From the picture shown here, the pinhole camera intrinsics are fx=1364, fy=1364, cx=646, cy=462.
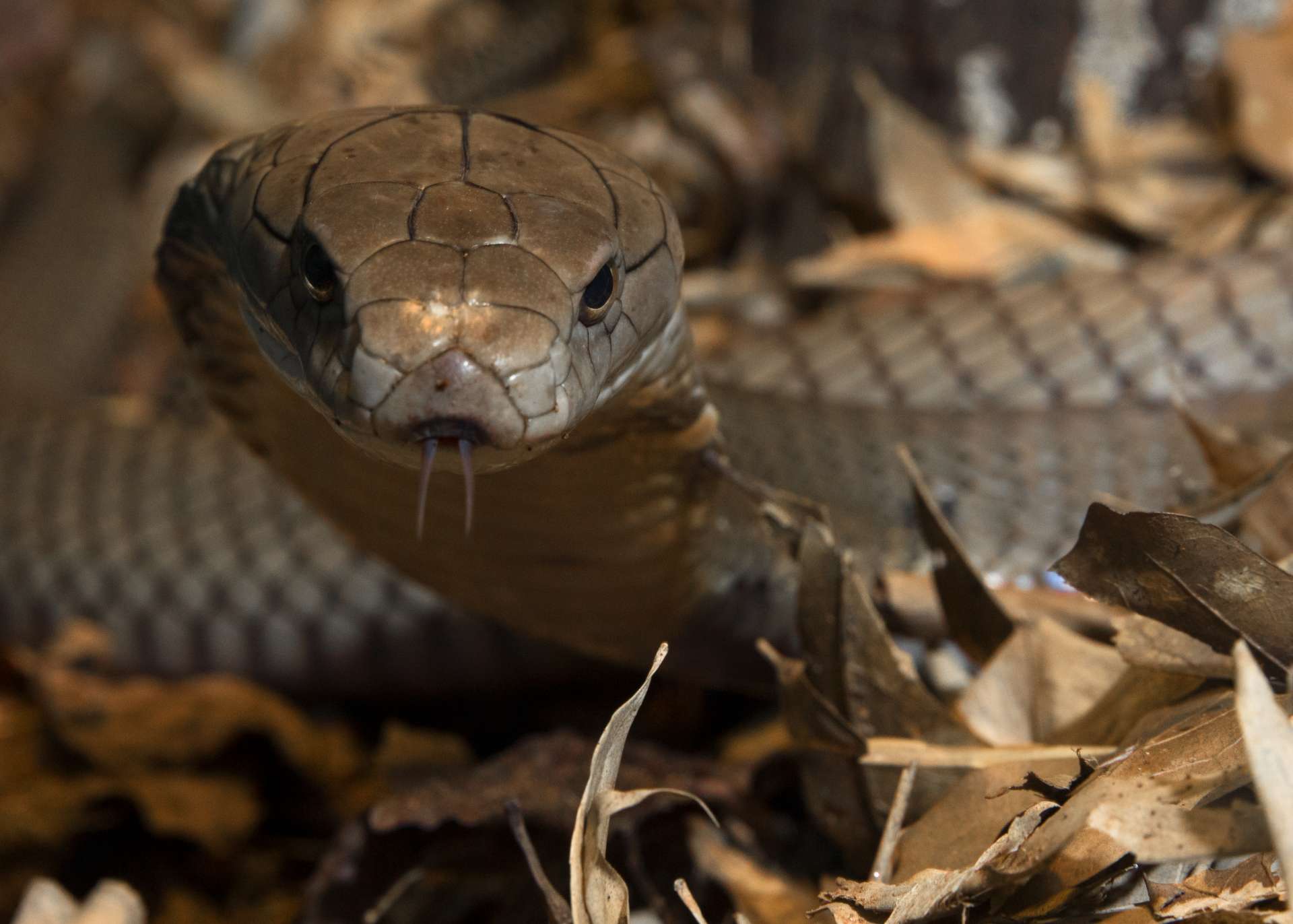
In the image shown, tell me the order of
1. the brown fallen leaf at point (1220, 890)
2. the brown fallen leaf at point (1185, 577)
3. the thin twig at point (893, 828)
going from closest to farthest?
the brown fallen leaf at point (1220, 890), the brown fallen leaf at point (1185, 577), the thin twig at point (893, 828)

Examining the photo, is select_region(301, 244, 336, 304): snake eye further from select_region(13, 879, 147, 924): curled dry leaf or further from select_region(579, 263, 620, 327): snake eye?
select_region(13, 879, 147, 924): curled dry leaf

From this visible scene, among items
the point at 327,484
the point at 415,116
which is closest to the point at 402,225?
the point at 415,116

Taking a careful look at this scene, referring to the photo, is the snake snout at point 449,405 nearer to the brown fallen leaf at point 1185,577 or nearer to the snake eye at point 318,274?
the snake eye at point 318,274

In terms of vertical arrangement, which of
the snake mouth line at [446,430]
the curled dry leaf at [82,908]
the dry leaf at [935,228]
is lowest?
the curled dry leaf at [82,908]

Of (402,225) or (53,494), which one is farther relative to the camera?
(53,494)

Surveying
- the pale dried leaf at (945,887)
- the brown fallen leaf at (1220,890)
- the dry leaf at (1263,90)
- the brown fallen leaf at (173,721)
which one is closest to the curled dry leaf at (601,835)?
the pale dried leaf at (945,887)

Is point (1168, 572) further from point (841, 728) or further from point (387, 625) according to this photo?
point (387, 625)
